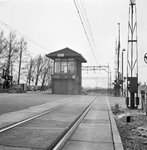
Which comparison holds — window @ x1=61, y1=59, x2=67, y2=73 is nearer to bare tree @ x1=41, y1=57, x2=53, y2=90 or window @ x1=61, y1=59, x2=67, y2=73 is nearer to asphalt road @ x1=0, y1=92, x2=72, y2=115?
asphalt road @ x1=0, y1=92, x2=72, y2=115

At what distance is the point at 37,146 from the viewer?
17.4 ft

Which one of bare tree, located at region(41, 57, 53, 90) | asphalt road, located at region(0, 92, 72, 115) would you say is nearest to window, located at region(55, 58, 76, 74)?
asphalt road, located at region(0, 92, 72, 115)

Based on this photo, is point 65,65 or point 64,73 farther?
point 65,65

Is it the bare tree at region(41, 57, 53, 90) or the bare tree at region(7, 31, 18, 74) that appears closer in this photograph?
the bare tree at region(7, 31, 18, 74)

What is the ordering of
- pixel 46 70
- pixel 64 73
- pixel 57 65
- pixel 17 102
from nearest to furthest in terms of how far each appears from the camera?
pixel 17 102 < pixel 64 73 < pixel 57 65 < pixel 46 70

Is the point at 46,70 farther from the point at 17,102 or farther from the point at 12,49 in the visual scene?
the point at 17,102

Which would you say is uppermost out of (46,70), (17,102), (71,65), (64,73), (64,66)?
(46,70)

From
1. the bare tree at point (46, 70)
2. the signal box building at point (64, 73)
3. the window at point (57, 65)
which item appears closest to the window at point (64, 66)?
the signal box building at point (64, 73)

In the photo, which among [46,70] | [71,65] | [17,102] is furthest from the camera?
[46,70]

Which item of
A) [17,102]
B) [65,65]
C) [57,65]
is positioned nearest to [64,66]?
[65,65]

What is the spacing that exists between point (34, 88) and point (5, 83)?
83.6 feet

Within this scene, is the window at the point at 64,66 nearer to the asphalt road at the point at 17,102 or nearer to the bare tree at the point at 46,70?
the asphalt road at the point at 17,102

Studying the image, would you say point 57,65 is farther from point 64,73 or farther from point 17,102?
point 17,102

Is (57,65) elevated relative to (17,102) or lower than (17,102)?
elevated
